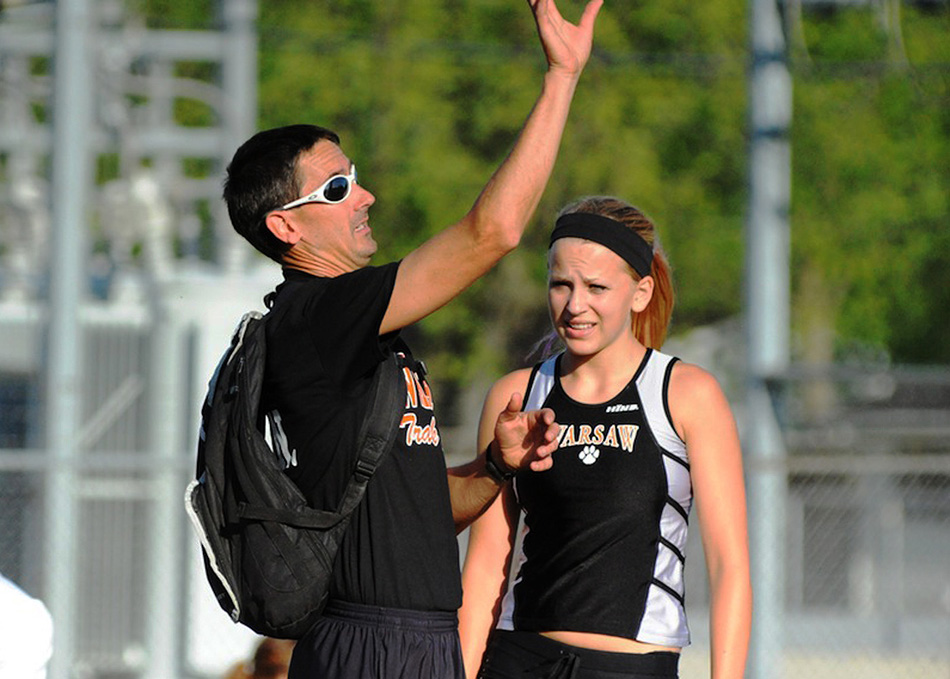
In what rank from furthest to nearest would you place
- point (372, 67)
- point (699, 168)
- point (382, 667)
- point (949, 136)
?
point (949, 136)
point (699, 168)
point (372, 67)
point (382, 667)

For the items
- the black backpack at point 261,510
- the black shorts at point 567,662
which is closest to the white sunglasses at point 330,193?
the black backpack at point 261,510

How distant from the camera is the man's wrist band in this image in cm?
364

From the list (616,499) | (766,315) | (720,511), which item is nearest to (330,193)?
(616,499)

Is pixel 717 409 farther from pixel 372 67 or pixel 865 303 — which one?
pixel 865 303

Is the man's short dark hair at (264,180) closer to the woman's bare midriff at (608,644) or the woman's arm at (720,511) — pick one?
the woman's arm at (720,511)

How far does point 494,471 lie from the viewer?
3645 millimetres

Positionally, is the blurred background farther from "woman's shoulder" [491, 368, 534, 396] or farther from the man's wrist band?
the man's wrist band

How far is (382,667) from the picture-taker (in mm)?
3361

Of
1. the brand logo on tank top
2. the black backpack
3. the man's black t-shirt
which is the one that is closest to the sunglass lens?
the man's black t-shirt

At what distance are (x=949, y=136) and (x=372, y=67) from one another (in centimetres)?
998

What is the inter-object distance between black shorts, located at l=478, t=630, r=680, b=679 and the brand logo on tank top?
0.46m

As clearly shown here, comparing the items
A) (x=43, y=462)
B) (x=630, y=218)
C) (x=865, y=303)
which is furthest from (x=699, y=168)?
(x=630, y=218)

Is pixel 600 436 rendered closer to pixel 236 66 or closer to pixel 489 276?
pixel 236 66

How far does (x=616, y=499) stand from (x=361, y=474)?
0.67m
